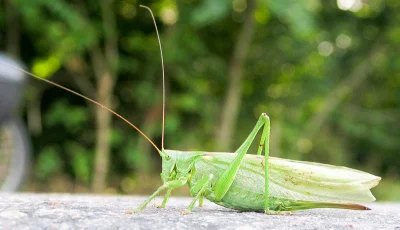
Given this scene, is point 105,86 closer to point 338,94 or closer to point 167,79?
point 167,79

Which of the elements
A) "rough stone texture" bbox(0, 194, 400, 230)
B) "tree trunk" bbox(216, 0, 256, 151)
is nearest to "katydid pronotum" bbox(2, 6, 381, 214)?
"rough stone texture" bbox(0, 194, 400, 230)

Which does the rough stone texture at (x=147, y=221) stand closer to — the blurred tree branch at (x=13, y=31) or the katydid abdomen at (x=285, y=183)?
the katydid abdomen at (x=285, y=183)

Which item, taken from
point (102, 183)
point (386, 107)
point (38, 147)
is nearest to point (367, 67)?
point (386, 107)

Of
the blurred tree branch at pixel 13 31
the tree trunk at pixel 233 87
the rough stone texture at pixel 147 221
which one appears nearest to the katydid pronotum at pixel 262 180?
the rough stone texture at pixel 147 221

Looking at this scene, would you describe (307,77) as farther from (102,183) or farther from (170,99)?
(102,183)

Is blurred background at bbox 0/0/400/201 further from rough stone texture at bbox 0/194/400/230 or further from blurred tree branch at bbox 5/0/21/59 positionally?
rough stone texture at bbox 0/194/400/230

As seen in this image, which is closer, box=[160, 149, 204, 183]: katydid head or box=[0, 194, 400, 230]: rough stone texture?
box=[0, 194, 400, 230]: rough stone texture

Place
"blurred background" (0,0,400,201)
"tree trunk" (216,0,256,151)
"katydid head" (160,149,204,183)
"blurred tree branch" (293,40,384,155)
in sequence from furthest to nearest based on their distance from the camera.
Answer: "blurred tree branch" (293,40,384,155), "tree trunk" (216,0,256,151), "blurred background" (0,0,400,201), "katydid head" (160,149,204,183)

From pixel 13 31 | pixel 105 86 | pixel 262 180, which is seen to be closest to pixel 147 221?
pixel 262 180
